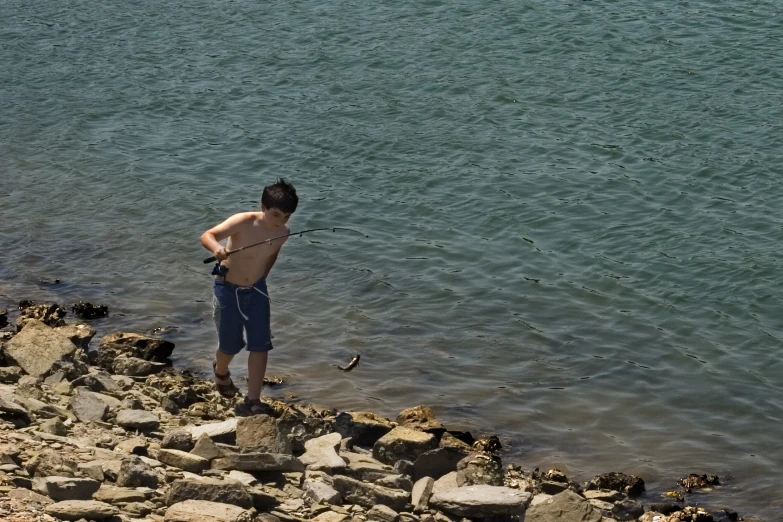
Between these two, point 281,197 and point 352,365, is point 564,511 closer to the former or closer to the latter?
point 281,197

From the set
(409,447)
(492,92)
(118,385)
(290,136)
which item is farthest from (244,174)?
(409,447)

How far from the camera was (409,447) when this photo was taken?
8383 mm

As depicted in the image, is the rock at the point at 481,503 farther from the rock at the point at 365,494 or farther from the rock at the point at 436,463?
the rock at the point at 436,463

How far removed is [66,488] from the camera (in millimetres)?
6102

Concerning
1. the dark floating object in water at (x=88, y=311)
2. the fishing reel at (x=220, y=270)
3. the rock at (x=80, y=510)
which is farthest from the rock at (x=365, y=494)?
the dark floating object in water at (x=88, y=311)

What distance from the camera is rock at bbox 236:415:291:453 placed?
7645 millimetres

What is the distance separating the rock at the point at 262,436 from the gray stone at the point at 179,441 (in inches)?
14.6

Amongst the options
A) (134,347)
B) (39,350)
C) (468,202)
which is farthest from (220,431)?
(468,202)

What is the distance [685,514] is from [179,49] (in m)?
18.4

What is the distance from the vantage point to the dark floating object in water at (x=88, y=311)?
39.7 ft

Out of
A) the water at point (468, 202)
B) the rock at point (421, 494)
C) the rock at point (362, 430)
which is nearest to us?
the rock at point (421, 494)

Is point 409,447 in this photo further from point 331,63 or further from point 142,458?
point 331,63

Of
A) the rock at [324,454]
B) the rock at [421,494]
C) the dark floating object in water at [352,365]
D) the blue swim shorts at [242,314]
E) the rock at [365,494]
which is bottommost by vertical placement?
the rock at [421,494]

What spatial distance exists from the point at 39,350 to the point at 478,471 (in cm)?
413
